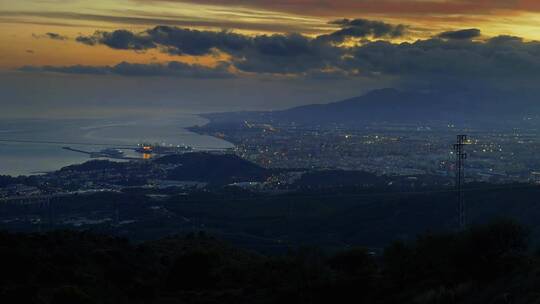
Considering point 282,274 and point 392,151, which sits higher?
point 282,274

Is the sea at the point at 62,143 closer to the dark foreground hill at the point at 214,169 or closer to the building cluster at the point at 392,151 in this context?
the building cluster at the point at 392,151

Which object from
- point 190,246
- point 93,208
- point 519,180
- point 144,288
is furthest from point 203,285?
point 519,180

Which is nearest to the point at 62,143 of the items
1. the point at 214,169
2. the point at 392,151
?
the point at 214,169

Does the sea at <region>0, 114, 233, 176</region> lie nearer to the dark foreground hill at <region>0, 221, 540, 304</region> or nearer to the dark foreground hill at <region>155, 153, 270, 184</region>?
the dark foreground hill at <region>155, 153, 270, 184</region>

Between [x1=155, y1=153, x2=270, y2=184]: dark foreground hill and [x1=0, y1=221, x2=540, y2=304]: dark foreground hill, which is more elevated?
[x1=0, y1=221, x2=540, y2=304]: dark foreground hill

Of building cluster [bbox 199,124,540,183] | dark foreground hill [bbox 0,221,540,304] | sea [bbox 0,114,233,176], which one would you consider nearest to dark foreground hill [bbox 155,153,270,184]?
building cluster [bbox 199,124,540,183]

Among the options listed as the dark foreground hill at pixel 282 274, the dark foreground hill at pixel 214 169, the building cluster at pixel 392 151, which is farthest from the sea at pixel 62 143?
the dark foreground hill at pixel 282 274

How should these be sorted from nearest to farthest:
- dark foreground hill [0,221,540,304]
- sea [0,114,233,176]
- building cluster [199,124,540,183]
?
dark foreground hill [0,221,540,304], building cluster [199,124,540,183], sea [0,114,233,176]

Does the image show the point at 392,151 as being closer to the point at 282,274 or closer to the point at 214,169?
the point at 214,169

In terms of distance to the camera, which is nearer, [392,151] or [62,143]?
[392,151]
